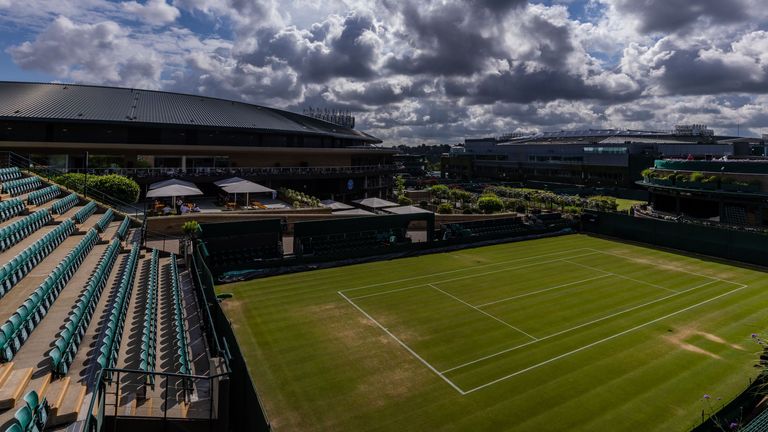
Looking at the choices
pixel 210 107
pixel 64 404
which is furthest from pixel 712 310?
pixel 210 107

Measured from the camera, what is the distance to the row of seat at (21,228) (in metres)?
15.5

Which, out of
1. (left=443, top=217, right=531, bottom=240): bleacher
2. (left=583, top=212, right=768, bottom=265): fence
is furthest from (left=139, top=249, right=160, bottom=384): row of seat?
(left=583, top=212, right=768, bottom=265): fence

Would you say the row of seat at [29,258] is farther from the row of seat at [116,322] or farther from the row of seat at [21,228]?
the row of seat at [116,322]

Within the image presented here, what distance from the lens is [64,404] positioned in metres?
9.29

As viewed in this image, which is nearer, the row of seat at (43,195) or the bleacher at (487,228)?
the row of seat at (43,195)

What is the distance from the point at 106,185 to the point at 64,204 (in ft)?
27.8

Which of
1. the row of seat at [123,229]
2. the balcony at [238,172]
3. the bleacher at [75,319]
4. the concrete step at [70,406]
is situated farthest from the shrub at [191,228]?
the balcony at [238,172]

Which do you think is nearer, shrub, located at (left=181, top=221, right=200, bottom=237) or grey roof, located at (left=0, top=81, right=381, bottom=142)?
shrub, located at (left=181, top=221, right=200, bottom=237)

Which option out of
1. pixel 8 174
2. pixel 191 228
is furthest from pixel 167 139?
pixel 191 228

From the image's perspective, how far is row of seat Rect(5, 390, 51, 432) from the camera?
23.3 ft

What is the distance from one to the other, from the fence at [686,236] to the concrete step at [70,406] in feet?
139

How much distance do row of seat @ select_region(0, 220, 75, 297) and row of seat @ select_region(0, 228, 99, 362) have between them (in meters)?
0.89

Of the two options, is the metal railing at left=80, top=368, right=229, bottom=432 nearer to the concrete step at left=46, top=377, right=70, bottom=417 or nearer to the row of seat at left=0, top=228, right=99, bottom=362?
the concrete step at left=46, top=377, right=70, bottom=417

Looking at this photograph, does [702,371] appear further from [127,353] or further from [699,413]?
[127,353]
